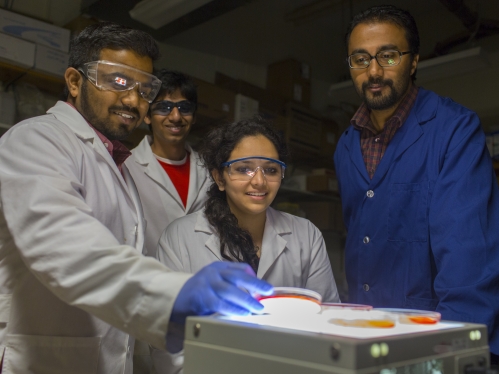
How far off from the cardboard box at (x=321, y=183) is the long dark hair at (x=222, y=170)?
2410 millimetres

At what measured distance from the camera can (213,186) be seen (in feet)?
6.15

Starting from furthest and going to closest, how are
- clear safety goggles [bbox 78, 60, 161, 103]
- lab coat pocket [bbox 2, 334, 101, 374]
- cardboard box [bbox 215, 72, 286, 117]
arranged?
1. cardboard box [bbox 215, 72, 286, 117]
2. clear safety goggles [bbox 78, 60, 161, 103]
3. lab coat pocket [bbox 2, 334, 101, 374]

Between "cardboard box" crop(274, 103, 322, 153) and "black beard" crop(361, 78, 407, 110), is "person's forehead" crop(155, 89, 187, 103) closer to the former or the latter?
"black beard" crop(361, 78, 407, 110)

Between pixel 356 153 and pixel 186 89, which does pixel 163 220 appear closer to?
pixel 186 89

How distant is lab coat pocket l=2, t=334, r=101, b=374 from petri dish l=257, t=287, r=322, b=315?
568mm

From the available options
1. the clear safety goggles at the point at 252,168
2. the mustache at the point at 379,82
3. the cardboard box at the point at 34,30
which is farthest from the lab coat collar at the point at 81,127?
the cardboard box at the point at 34,30

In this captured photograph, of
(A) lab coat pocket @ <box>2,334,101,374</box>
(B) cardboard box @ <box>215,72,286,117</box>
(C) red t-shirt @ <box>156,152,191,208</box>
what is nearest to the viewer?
(A) lab coat pocket @ <box>2,334,101,374</box>

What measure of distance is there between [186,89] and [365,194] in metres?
1.10

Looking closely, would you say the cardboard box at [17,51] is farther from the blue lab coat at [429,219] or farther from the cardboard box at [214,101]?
the blue lab coat at [429,219]

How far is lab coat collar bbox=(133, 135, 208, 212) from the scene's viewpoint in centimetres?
231

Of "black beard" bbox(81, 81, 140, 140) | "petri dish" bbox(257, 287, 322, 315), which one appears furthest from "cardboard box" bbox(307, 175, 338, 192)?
"petri dish" bbox(257, 287, 322, 315)

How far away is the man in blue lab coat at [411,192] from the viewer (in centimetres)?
123

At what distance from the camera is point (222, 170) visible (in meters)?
1.73

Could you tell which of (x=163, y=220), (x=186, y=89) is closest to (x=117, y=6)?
(x=186, y=89)
